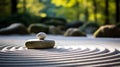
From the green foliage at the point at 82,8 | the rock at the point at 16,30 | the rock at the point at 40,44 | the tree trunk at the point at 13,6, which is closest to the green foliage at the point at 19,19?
the tree trunk at the point at 13,6

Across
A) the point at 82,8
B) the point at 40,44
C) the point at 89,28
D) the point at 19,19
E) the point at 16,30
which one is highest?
the point at 82,8

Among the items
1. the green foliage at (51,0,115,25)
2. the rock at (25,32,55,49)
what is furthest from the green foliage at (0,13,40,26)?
the rock at (25,32,55,49)

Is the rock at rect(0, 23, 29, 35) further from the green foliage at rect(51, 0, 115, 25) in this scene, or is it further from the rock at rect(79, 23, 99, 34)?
the green foliage at rect(51, 0, 115, 25)

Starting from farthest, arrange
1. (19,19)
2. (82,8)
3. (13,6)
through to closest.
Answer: (82,8) < (13,6) < (19,19)

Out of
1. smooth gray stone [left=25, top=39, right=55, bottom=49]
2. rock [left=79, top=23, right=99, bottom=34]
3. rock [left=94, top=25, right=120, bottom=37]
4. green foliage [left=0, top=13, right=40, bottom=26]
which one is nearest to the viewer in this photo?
smooth gray stone [left=25, top=39, right=55, bottom=49]

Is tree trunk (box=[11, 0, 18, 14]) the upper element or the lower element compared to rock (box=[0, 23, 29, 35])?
upper

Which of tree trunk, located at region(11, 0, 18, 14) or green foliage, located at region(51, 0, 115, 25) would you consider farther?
green foliage, located at region(51, 0, 115, 25)

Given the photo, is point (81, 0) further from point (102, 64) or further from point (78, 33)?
point (102, 64)

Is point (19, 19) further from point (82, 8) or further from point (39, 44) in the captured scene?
point (39, 44)

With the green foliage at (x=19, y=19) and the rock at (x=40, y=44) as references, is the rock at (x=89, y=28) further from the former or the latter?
the rock at (x=40, y=44)

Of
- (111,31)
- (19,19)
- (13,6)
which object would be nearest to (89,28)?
(19,19)

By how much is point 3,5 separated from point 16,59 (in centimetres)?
2610

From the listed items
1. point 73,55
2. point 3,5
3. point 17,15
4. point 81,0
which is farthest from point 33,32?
point 73,55

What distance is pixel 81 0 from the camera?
123ft
